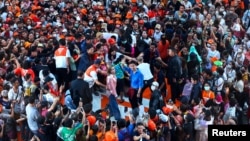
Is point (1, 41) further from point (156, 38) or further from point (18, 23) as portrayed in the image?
point (156, 38)

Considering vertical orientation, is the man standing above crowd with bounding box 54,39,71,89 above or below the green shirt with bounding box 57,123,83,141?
above

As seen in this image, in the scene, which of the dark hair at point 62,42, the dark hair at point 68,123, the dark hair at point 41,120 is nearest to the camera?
the dark hair at point 68,123

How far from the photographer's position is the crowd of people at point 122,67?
1255cm

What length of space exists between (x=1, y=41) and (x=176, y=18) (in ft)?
17.1

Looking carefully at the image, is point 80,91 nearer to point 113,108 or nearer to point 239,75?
point 113,108

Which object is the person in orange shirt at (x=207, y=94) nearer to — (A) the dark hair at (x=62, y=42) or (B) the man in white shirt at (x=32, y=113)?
(B) the man in white shirt at (x=32, y=113)

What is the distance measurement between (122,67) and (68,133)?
4.11m

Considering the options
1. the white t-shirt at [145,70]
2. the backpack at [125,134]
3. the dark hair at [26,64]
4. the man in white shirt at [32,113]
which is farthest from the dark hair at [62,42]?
the backpack at [125,134]

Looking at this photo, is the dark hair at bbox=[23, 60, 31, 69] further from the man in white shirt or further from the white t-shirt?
the white t-shirt

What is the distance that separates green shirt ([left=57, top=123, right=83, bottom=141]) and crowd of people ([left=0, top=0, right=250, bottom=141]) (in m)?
0.02

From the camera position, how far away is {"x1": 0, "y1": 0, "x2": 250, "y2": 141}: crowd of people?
1255 cm

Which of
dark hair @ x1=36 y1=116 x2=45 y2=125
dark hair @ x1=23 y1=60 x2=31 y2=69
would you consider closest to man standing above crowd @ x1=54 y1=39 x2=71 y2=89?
dark hair @ x1=23 y1=60 x2=31 y2=69

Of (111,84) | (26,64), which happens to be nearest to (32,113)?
(26,64)

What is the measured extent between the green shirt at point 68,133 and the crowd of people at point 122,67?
0.02 metres
